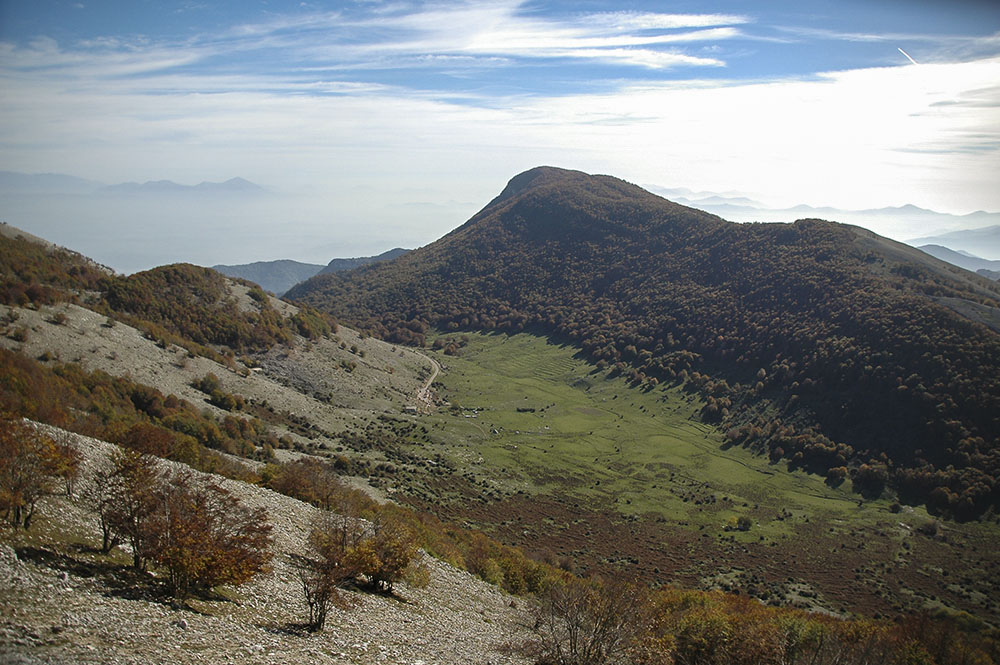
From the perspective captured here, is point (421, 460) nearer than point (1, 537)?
No

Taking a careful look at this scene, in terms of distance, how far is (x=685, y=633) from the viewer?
23.9m

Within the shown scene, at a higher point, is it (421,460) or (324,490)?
(324,490)

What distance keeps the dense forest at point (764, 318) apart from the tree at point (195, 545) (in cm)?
7501

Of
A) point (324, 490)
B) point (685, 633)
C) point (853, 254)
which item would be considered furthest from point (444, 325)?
point (685, 633)

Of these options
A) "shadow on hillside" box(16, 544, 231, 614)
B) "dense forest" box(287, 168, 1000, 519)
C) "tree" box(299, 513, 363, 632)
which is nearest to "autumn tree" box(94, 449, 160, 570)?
"shadow on hillside" box(16, 544, 231, 614)

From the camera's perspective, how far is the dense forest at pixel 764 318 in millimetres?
71688

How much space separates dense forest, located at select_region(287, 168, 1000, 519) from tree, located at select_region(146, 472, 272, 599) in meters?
75.0

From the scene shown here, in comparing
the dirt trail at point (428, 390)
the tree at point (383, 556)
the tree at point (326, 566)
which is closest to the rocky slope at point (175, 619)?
the tree at point (326, 566)

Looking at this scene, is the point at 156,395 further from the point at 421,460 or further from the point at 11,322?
the point at 421,460

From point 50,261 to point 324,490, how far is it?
73409 millimetres

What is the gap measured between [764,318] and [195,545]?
114611mm

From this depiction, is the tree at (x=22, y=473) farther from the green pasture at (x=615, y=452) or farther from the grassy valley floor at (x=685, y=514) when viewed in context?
the green pasture at (x=615, y=452)

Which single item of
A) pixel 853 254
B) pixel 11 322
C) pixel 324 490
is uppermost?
pixel 853 254

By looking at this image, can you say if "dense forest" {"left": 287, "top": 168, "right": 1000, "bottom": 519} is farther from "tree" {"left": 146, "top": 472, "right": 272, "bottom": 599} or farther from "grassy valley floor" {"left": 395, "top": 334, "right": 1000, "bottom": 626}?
"tree" {"left": 146, "top": 472, "right": 272, "bottom": 599}
